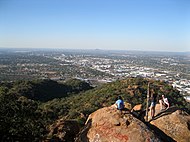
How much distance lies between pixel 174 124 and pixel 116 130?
13.0ft

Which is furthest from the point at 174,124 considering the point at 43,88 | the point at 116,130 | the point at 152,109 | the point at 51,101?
the point at 43,88

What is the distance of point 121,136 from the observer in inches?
412

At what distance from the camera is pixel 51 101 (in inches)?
2053

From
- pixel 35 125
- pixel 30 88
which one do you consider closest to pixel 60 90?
pixel 30 88

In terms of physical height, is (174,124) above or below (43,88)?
above

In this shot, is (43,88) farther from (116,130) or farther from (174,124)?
(116,130)

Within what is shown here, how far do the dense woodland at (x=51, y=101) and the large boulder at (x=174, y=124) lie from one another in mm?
3060

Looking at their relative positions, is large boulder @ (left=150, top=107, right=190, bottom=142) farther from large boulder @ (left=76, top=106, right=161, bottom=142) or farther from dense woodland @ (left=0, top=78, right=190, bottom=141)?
dense woodland @ (left=0, top=78, right=190, bottom=141)

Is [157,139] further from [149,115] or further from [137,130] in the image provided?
[149,115]

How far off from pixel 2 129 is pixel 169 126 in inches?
349

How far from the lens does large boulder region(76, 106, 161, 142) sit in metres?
10.4

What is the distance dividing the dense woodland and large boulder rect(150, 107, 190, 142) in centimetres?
306

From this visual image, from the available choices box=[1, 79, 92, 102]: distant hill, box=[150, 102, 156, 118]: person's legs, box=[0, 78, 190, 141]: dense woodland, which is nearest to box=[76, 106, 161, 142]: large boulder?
box=[150, 102, 156, 118]: person's legs

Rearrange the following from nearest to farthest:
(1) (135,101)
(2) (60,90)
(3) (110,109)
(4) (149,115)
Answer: (3) (110,109) < (4) (149,115) < (1) (135,101) < (2) (60,90)
